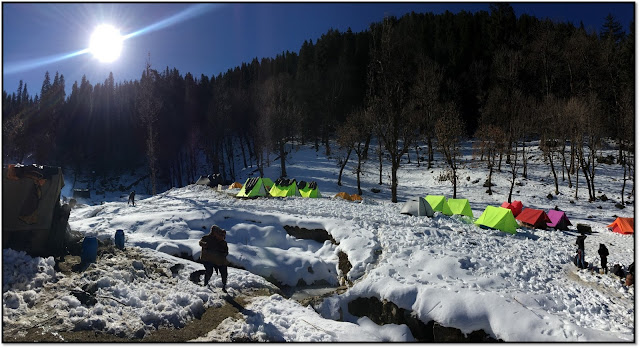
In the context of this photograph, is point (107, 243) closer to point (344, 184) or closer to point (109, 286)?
point (109, 286)

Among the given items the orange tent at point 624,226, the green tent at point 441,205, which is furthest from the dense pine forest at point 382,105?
the orange tent at point 624,226

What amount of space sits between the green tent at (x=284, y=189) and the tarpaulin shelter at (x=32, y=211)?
58.9ft

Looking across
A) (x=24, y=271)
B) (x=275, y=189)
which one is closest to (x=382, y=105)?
(x=275, y=189)

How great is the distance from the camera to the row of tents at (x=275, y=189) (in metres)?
27.5

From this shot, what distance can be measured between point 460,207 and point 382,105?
1179 centimetres

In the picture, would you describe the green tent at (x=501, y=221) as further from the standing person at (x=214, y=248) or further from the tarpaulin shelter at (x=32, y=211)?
the tarpaulin shelter at (x=32, y=211)

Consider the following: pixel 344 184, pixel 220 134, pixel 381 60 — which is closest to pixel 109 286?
pixel 381 60

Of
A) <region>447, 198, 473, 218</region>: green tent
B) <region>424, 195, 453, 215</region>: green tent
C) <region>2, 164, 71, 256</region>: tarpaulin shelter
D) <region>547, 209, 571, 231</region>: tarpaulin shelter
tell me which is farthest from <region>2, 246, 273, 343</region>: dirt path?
<region>547, 209, 571, 231</region>: tarpaulin shelter

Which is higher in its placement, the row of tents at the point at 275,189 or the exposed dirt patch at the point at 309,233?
the row of tents at the point at 275,189

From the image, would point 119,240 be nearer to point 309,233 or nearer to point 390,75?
point 309,233

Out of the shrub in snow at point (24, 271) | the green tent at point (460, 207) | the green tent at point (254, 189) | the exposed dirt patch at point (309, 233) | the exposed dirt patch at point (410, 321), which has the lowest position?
the exposed dirt patch at point (410, 321)

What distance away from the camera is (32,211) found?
995cm

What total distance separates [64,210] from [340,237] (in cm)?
1069

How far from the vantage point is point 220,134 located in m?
50.4
